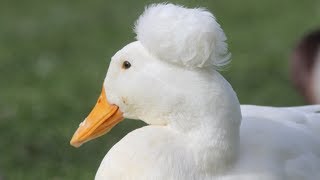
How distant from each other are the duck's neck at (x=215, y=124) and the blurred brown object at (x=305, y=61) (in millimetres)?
3775

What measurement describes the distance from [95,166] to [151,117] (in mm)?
1737

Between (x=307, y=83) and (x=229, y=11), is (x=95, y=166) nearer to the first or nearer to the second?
(x=307, y=83)

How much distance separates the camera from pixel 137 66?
3480 mm

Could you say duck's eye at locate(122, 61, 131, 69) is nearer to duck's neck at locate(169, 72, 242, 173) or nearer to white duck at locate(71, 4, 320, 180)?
white duck at locate(71, 4, 320, 180)

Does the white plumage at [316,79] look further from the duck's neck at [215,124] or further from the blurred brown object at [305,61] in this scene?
the duck's neck at [215,124]

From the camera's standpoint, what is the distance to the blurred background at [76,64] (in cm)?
554

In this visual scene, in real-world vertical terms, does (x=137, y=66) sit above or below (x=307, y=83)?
above

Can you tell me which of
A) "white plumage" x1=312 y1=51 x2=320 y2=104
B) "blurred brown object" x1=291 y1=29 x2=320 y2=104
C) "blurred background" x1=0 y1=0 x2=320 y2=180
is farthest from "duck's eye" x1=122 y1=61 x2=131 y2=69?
"blurred brown object" x1=291 y1=29 x2=320 y2=104

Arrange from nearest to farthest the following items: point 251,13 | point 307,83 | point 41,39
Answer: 1. point 307,83
2. point 41,39
3. point 251,13

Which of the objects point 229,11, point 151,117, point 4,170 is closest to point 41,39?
point 229,11

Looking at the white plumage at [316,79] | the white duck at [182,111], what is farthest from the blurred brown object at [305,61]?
the white duck at [182,111]

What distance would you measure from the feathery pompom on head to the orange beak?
359 millimetres

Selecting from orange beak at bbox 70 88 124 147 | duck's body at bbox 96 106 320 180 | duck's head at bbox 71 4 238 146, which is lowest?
duck's body at bbox 96 106 320 180

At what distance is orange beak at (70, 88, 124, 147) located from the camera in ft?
11.9
